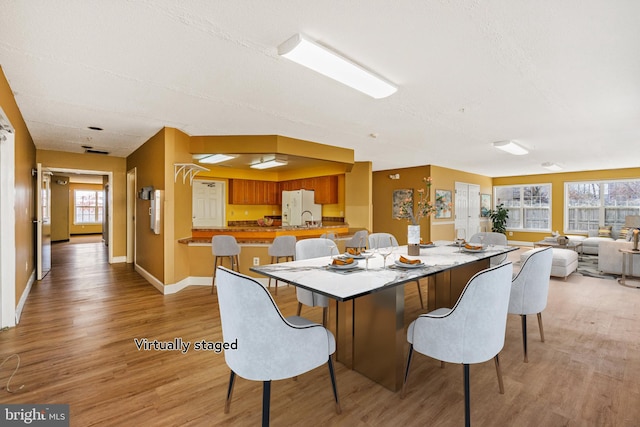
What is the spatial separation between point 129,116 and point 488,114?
451cm

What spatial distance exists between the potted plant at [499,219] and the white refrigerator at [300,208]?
6.47 meters

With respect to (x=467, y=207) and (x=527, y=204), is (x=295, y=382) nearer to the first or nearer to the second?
(x=467, y=207)

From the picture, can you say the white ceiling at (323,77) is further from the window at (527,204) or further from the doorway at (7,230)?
the window at (527,204)

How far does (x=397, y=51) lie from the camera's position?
7.51 feet

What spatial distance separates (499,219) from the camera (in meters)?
10.4

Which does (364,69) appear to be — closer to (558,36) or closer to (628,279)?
(558,36)

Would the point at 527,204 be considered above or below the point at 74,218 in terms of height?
above

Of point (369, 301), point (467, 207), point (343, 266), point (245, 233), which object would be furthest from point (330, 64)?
point (467, 207)

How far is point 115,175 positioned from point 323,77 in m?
6.23

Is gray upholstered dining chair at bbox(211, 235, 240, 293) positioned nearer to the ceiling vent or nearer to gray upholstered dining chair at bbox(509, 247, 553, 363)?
gray upholstered dining chair at bbox(509, 247, 553, 363)

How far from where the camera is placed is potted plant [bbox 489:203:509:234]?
10.3 m

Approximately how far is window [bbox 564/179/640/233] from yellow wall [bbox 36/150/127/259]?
12267mm

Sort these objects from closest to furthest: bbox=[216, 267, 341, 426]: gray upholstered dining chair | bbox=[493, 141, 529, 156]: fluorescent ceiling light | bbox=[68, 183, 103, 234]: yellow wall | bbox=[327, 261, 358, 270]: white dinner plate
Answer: bbox=[216, 267, 341, 426]: gray upholstered dining chair, bbox=[327, 261, 358, 270]: white dinner plate, bbox=[493, 141, 529, 156]: fluorescent ceiling light, bbox=[68, 183, 103, 234]: yellow wall

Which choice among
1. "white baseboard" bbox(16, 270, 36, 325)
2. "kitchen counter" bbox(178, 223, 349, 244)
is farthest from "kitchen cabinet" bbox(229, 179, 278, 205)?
"white baseboard" bbox(16, 270, 36, 325)
